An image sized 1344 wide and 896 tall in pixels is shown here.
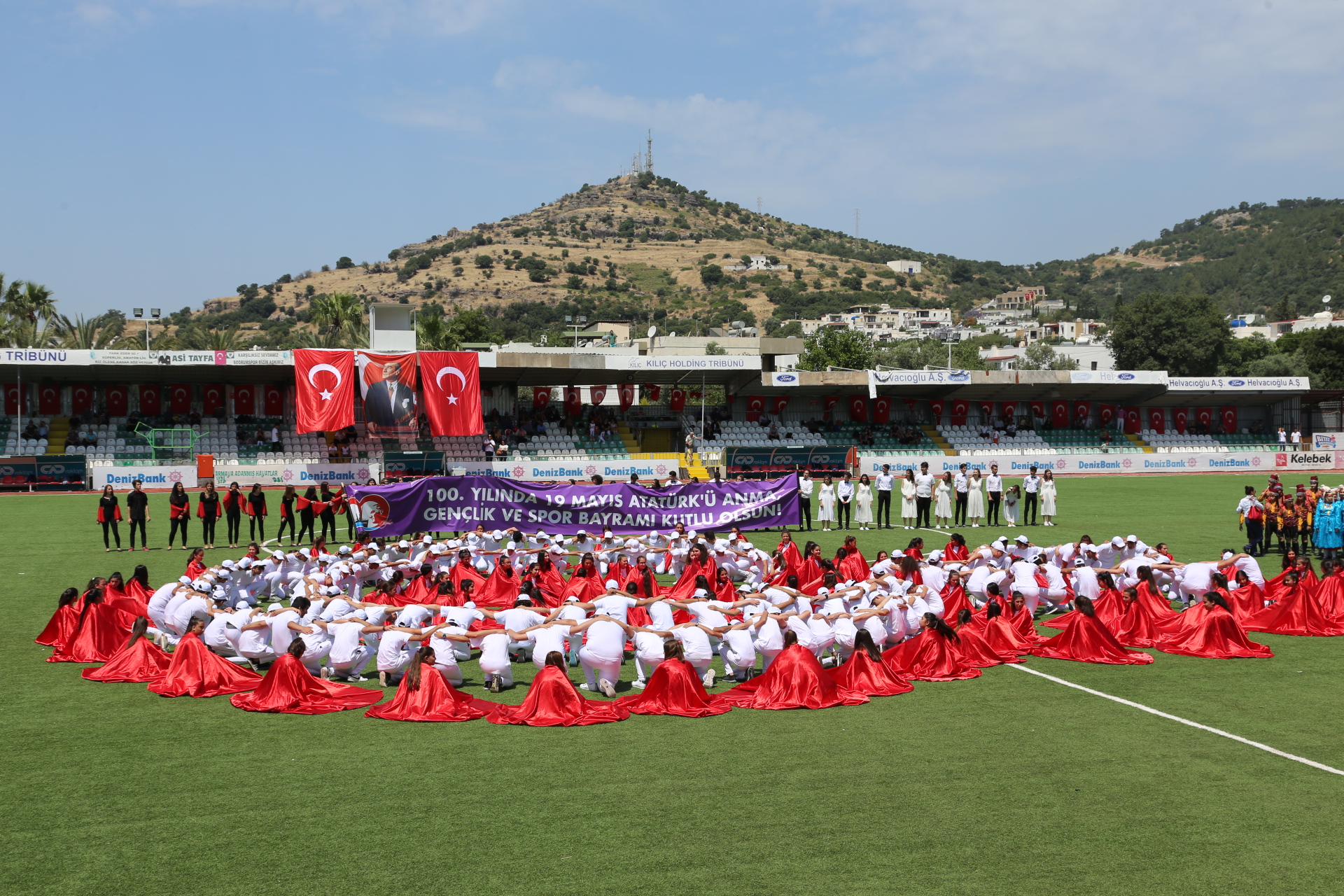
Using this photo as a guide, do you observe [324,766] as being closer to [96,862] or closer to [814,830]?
[96,862]

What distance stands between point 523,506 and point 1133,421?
41.9m

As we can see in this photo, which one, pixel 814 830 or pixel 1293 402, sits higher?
pixel 1293 402

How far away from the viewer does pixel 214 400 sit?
138ft

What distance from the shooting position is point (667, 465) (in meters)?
40.9

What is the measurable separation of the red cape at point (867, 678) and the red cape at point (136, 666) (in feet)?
25.6

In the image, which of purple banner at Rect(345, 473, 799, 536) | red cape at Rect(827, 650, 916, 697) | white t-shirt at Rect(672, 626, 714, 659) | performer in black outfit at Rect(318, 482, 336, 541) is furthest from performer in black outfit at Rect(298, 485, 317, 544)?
red cape at Rect(827, 650, 916, 697)

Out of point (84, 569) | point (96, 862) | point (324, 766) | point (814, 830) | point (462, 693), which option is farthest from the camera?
point (84, 569)

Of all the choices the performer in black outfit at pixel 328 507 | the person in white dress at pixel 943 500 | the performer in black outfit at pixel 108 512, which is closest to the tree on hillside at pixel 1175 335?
the person in white dress at pixel 943 500

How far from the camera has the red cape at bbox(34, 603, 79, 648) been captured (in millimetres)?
12883

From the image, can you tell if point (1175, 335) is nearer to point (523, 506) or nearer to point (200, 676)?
point (523, 506)

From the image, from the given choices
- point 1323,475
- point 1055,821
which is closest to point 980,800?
point 1055,821

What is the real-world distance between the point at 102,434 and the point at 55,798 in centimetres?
3568

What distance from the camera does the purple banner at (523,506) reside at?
2222 centimetres

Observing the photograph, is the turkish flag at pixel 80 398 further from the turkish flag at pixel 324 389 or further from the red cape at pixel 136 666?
the red cape at pixel 136 666
